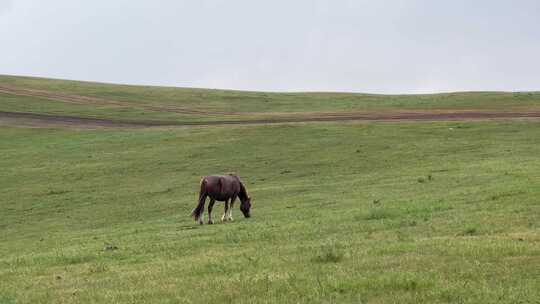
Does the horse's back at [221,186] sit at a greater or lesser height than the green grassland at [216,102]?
lesser

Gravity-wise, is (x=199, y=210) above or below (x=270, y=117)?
below

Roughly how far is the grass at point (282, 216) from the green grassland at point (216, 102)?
46.5 feet

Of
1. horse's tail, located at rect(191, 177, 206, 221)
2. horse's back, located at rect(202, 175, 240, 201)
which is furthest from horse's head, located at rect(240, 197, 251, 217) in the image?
horse's tail, located at rect(191, 177, 206, 221)

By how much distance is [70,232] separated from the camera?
88.8 ft

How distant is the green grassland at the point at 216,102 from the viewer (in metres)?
70.3

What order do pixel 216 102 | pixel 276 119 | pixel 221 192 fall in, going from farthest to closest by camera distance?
1. pixel 216 102
2. pixel 276 119
3. pixel 221 192

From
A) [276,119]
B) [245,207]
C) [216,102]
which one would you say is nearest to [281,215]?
[245,207]

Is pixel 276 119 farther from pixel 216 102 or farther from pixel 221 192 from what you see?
pixel 221 192

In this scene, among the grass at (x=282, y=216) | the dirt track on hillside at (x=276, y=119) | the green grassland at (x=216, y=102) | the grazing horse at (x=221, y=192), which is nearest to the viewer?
the grass at (x=282, y=216)

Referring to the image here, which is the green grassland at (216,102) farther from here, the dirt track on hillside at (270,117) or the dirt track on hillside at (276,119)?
the dirt track on hillside at (276,119)

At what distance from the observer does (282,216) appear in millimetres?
25156

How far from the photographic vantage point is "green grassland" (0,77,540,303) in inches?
492

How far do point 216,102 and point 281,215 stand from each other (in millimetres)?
61662

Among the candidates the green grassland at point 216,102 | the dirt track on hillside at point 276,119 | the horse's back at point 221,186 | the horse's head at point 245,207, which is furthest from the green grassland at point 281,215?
the green grassland at point 216,102
